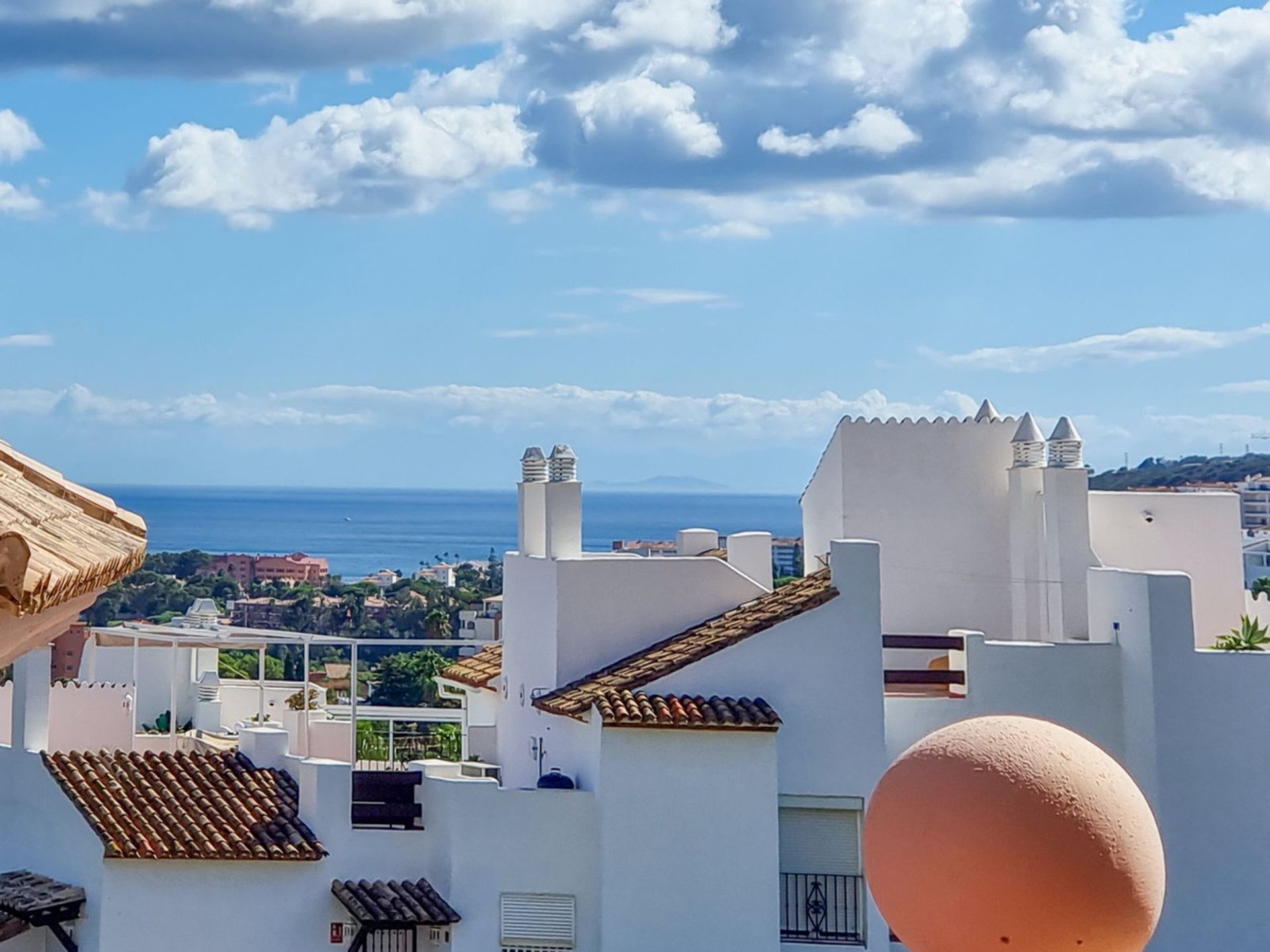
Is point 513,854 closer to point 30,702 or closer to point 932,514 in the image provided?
point 30,702

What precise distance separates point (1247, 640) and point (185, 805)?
1471cm

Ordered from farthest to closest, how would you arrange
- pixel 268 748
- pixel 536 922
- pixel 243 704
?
1. pixel 243 704
2. pixel 268 748
3. pixel 536 922

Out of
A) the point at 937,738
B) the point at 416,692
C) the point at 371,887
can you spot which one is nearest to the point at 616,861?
the point at 371,887

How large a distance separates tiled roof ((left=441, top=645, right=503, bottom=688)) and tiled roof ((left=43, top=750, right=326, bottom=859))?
559 centimetres

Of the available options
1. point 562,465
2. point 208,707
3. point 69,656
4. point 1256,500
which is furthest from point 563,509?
point 1256,500

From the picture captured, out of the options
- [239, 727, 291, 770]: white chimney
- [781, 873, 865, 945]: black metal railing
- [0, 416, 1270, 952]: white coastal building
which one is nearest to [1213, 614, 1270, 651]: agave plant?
[0, 416, 1270, 952]: white coastal building

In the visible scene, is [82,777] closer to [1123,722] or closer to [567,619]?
[567,619]

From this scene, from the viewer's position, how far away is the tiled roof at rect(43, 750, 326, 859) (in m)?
19.0

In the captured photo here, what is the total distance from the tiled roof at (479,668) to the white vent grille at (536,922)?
5953 millimetres

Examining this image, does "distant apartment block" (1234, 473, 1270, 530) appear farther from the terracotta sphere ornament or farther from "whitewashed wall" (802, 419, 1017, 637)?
the terracotta sphere ornament

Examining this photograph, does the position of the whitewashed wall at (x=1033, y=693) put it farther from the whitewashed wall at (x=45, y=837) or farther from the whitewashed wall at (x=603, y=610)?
the whitewashed wall at (x=45, y=837)

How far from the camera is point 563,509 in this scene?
886 inches

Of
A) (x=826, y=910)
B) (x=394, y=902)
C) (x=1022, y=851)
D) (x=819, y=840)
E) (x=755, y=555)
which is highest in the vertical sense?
(x=755, y=555)

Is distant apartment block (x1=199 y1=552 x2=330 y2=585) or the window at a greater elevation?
distant apartment block (x1=199 y1=552 x2=330 y2=585)
